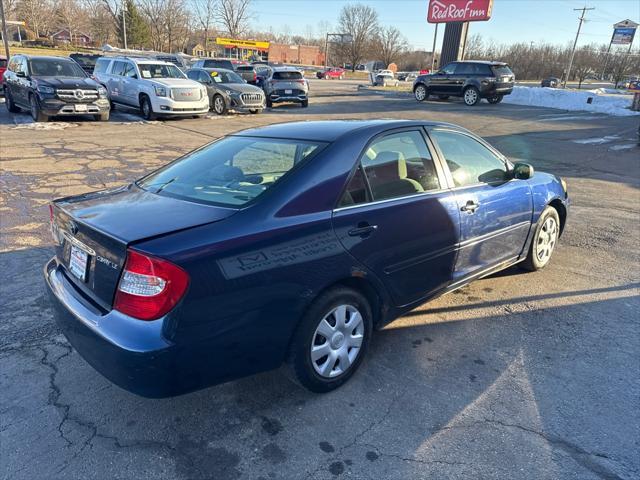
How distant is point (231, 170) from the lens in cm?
312

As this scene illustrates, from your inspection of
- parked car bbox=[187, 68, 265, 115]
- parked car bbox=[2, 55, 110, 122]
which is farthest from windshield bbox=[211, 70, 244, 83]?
parked car bbox=[2, 55, 110, 122]

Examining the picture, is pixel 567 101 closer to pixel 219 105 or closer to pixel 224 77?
pixel 224 77

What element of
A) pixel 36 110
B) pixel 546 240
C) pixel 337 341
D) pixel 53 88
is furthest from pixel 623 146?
pixel 36 110

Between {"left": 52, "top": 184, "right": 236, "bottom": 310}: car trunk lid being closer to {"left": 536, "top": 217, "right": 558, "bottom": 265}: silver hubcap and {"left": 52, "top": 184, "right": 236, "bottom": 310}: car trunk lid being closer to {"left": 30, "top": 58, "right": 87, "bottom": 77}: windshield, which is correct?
{"left": 536, "top": 217, "right": 558, "bottom": 265}: silver hubcap

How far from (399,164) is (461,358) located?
144cm

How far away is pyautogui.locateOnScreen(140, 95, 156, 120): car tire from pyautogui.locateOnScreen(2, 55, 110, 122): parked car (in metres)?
1.35

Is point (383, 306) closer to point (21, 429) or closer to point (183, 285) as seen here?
point (183, 285)

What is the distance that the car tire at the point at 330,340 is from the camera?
99.3 inches

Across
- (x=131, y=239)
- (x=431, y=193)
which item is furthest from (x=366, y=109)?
(x=131, y=239)

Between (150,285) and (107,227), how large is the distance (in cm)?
48

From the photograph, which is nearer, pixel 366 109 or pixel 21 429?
pixel 21 429

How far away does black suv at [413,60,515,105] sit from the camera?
21.6 metres

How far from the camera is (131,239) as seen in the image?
2.16m

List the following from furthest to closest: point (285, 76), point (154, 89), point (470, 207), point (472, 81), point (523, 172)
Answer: point (472, 81) < point (285, 76) < point (154, 89) < point (523, 172) < point (470, 207)
